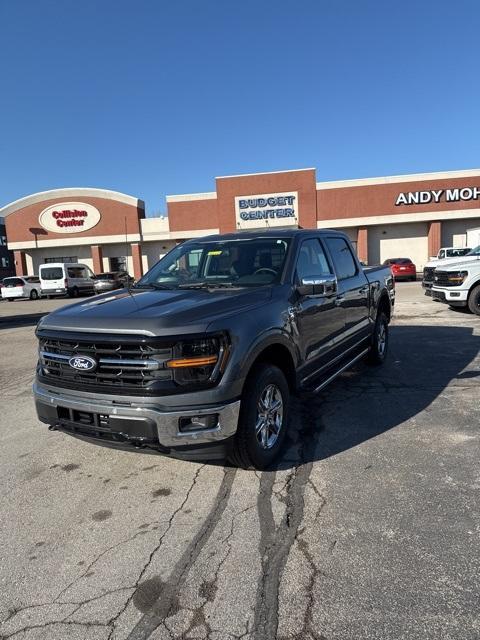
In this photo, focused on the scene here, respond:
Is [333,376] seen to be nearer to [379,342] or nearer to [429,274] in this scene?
[379,342]

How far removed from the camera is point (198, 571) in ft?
8.63

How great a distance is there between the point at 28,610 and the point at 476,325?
10.5 m

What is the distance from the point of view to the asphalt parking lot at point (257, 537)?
228 centimetres

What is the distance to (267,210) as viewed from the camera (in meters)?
35.7

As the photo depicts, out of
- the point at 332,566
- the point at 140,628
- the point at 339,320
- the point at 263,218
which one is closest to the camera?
the point at 140,628

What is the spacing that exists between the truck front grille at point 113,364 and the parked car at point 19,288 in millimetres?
28910

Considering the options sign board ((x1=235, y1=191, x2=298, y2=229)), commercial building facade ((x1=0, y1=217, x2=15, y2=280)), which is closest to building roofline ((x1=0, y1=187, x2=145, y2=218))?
sign board ((x1=235, y1=191, x2=298, y2=229))

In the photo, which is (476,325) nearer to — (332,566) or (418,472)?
(418,472)

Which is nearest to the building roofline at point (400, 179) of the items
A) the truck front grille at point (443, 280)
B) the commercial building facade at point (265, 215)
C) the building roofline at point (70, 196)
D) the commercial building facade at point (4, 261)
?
the commercial building facade at point (265, 215)

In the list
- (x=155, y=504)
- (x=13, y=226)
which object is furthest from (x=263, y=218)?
(x=155, y=504)

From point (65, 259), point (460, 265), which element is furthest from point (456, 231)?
point (65, 259)

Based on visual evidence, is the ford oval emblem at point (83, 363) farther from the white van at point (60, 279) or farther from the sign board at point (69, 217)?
the sign board at point (69, 217)

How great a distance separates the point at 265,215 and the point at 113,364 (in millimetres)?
33717

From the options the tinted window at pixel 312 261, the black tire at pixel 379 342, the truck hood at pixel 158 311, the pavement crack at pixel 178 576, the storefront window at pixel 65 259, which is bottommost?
the pavement crack at pixel 178 576
